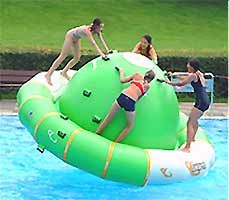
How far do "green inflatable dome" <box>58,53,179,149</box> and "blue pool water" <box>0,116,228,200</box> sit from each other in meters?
0.71

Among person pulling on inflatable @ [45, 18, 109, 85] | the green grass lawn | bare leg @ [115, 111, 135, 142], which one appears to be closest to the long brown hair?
person pulling on inflatable @ [45, 18, 109, 85]

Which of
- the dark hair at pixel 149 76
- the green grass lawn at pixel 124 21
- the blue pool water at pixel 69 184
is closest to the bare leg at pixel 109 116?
the dark hair at pixel 149 76

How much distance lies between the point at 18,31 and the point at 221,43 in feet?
24.3

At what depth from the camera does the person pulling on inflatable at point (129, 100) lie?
33.4 ft

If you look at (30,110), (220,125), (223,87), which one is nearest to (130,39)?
(223,87)

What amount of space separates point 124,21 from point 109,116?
18940 mm

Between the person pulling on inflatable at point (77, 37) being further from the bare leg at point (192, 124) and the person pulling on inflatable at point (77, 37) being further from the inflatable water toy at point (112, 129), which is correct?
the bare leg at point (192, 124)

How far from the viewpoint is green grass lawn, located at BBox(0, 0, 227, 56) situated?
84.5 ft

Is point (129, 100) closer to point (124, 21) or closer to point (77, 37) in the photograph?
point (77, 37)

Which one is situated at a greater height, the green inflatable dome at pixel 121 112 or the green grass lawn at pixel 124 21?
the green inflatable dome at pixel 121 112

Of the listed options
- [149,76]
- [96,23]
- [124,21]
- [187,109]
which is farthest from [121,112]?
[124,21]

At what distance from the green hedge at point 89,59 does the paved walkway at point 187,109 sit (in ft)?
2.51

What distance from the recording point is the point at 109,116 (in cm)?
1027

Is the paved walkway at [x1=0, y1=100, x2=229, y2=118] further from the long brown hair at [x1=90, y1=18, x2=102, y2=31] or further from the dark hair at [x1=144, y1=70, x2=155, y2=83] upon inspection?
the dark hair at [x1=144, y1=70, x2=155, y2=83]
